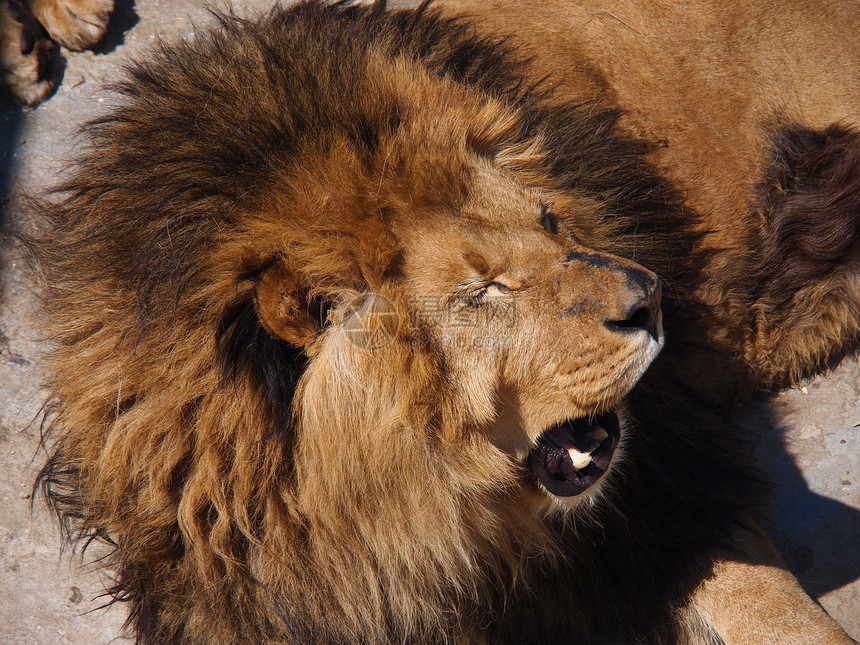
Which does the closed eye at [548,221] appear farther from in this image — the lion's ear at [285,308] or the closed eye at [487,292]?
the lion's ear at [285,308]

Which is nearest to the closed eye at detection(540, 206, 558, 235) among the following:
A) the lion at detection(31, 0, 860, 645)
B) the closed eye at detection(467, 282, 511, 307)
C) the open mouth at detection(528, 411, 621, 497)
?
the lion at detection(31, 0, 860, 645)

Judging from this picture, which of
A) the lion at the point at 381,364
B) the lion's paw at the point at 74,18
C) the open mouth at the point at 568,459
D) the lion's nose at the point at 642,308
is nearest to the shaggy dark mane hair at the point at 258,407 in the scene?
the lion at the point at 381,364

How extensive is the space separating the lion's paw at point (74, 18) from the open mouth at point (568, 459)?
Answer: 2.49m

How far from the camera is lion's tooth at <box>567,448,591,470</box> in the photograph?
180cm

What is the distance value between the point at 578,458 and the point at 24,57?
2602 mm

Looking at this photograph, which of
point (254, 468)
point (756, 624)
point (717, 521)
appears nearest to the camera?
point (254, 468)

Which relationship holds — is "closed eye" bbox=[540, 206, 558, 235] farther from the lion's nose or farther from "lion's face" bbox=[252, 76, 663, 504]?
the lion's nose

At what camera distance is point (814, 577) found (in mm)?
2385

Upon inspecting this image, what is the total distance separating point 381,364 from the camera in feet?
5.11

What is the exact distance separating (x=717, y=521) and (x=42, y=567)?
195 cm

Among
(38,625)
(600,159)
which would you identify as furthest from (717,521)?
(38,625)

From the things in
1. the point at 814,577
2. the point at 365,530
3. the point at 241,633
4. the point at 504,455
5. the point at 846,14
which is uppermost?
the point at 846,14

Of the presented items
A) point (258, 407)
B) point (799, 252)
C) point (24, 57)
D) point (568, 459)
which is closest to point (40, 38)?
point (24, 57)

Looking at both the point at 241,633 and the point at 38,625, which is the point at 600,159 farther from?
the point at 38,625
